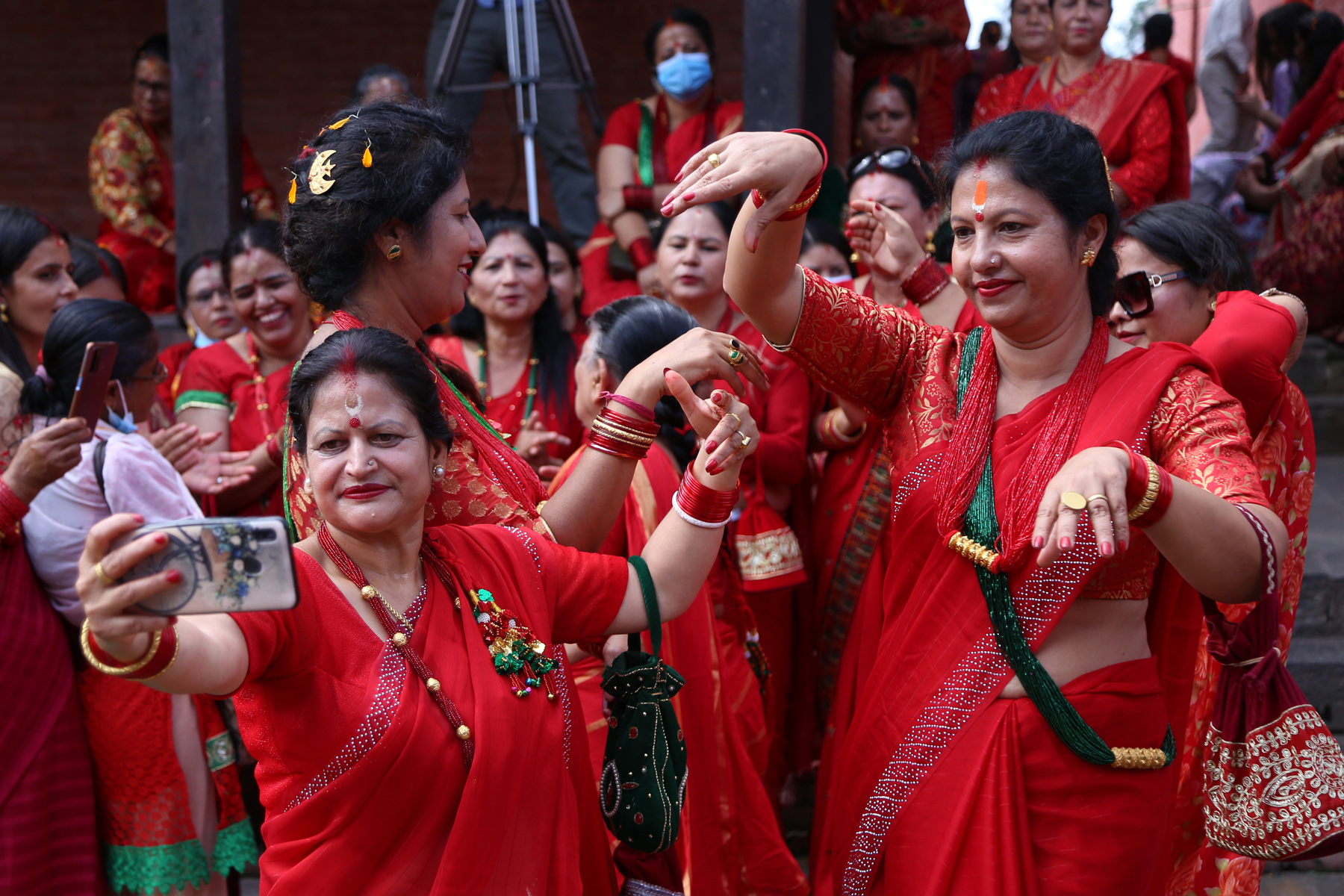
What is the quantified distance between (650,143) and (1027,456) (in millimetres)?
3364

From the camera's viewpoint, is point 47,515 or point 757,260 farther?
point 47,515

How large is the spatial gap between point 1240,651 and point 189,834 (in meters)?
2.44

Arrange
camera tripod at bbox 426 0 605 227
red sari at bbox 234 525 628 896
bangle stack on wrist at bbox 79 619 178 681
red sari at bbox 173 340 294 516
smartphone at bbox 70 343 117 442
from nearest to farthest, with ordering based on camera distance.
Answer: bangle stack on wrist at bbox 79 619 178 681, red sari at bbox 234 525 628 896, smartphone at bbox 70 343 117 442, red sari at bbox 173 340 294 516, camera tripod at bbox 426 0 605 227

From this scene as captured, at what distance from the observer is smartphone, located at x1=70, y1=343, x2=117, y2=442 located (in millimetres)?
2553

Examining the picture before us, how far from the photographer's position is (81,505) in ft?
9.16

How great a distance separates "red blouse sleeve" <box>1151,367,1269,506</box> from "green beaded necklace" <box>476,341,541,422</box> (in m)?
2.24

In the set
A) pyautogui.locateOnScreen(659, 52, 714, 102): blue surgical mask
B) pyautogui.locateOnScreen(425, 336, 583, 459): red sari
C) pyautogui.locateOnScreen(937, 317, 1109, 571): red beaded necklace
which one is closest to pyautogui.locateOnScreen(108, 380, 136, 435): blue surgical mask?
pyautogui.locateOnScreen(425, 336, 583, 459): red sari

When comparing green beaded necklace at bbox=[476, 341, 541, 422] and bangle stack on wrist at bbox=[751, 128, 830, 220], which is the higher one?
bangle stack on wrist at bbox=[751, 128, 830, 220]

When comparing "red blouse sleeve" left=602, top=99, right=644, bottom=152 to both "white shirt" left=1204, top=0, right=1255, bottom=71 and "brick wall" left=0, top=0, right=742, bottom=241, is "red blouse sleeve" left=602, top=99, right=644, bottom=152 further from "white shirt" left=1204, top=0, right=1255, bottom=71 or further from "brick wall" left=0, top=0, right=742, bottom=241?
"white shirt" left=1204, top=0, right=1255, bottom=71

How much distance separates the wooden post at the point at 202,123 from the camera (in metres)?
4.98

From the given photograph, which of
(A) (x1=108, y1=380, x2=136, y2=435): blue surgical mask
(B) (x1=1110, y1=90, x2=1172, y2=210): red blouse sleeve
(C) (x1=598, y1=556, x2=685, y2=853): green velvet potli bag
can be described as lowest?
(C) (x1=598, y1=556, x2=685, y2=853): green velvet potli bag

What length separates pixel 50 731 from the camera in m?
2.67

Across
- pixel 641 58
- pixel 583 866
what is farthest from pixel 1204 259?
pixel 641 58

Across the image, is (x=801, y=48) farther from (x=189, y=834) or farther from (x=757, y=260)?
(x=189, y=834)
